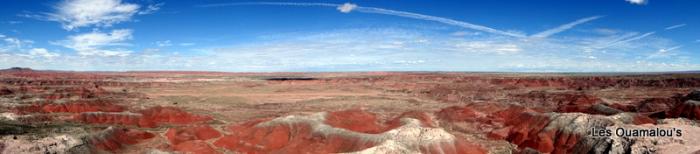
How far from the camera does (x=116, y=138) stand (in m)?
46.6

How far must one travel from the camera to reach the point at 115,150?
44156 millimetres

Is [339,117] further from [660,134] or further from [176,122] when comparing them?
[660,134]

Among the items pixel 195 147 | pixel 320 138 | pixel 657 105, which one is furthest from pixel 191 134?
pixel 657 105

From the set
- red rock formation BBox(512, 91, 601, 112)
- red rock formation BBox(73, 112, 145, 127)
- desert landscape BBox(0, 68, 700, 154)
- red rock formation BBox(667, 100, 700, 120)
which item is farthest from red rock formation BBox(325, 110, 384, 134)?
red rock formation BBox(667, 100, 700, 120)

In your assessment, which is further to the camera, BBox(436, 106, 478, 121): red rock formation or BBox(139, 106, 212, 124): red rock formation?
BBox(436, 106, 478, 121): red rock formation

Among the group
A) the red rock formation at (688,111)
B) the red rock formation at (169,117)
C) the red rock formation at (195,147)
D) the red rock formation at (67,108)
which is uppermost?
the red rock formation at (688,111)

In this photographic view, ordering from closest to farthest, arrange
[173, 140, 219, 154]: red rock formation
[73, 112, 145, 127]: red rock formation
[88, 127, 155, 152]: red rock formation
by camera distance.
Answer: [88, 127, 155, 152]: red rock formation
[173, 140, 219, 154]: red rock formation
[73, 112, 145, 127]: red rock formation

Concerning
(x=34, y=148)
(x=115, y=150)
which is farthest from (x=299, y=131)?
(x=34, y=148)

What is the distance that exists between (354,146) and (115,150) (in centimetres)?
2122

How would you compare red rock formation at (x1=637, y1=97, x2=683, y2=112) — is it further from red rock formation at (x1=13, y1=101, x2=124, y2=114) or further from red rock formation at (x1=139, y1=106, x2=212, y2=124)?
red rock formation at (x1=13, y1=101, x2=124, y2=114)

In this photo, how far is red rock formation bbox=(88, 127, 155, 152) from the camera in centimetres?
4313

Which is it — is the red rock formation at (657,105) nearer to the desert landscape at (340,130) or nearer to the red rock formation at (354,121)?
the desert landscape at (340,130)

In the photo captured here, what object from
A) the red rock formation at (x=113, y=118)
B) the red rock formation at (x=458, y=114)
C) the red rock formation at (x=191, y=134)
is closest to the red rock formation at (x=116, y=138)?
the red rock formation at (x=191, y=134)

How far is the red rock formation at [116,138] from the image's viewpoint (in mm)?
43134
